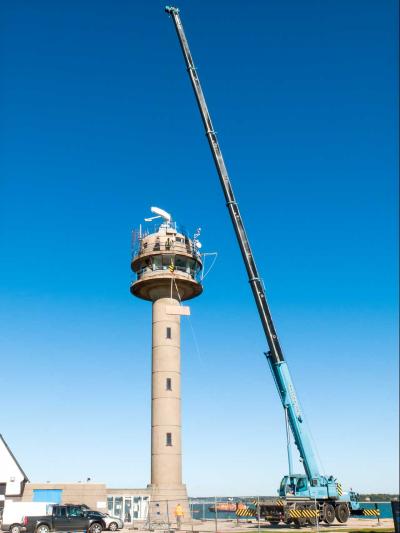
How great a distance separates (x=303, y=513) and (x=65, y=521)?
13.5 m

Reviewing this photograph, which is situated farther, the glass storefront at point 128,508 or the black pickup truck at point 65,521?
the glass storefront at point 128,508

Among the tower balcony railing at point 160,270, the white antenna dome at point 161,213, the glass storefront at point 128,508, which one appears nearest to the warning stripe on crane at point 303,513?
the glass storefront at point 128,508

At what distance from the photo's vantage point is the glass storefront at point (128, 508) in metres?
41.2

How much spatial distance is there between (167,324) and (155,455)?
1004 centimetres

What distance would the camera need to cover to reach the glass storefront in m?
41.2

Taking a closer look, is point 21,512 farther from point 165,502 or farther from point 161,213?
point 161,213

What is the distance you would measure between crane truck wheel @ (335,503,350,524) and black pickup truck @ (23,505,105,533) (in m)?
14.2

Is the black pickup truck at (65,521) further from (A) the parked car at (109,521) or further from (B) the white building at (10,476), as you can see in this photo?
(B) the white building at (10,476)

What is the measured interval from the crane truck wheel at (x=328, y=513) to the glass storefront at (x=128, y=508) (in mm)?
14111

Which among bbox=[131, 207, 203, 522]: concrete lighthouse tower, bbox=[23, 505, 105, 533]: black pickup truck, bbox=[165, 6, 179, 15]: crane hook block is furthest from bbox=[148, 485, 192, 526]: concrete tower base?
bbox=[165, 6, 179, 15]: crane hook block

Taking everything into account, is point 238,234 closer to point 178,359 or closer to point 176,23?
point 178,359

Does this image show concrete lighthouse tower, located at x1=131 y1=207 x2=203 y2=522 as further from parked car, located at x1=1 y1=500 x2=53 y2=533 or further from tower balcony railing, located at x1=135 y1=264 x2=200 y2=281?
parked car, located at x1=1 y1=500 x2=53 y2=533

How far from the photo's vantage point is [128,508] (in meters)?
41.3

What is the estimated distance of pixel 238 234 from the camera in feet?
126
